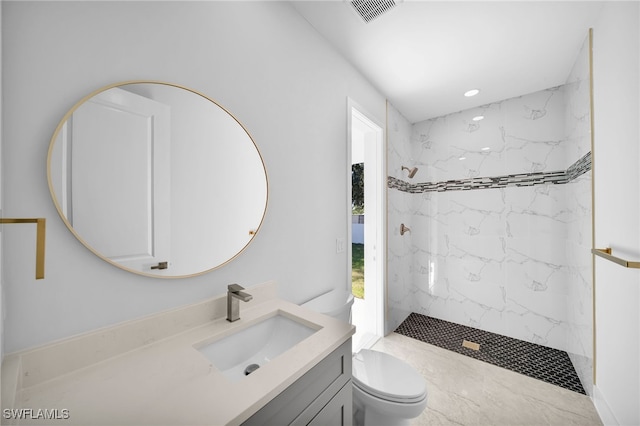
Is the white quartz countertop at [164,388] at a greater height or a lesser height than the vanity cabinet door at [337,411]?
greater

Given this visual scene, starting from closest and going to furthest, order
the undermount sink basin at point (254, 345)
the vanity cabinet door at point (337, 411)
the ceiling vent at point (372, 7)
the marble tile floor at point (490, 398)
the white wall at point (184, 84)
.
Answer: the white wall at point (184, 84)
the vanity cabinet door at point (337, 411)
the undermount sink basin at point (254, 345)
the ceiling vent at point (372, 7)
the marble tile floor at point (490, 398)

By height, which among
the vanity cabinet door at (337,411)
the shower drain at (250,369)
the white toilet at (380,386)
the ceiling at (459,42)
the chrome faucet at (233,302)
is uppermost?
the ceiling at (459,42)

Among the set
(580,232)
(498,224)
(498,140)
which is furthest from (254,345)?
(498,140)

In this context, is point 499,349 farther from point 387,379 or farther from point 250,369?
point 250,369

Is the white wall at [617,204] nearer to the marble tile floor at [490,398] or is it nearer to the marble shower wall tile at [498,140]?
the marble tile floor at [490,398]

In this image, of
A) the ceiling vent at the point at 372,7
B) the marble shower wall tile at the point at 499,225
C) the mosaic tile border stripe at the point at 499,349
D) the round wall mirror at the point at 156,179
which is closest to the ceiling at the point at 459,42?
the ceiling vent at the point at 372,7

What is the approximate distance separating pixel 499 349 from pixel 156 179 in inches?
118

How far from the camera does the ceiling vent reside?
1.42 metres

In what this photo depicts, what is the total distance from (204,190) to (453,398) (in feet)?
6.77

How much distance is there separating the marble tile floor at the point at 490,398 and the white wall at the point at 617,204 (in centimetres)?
17

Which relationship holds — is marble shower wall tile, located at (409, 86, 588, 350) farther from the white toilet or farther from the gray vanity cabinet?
the gray vanity cabinet

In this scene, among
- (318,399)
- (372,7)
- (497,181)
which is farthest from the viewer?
(497,181)

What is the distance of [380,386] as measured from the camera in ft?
4.20

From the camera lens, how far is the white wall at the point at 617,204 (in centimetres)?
117
